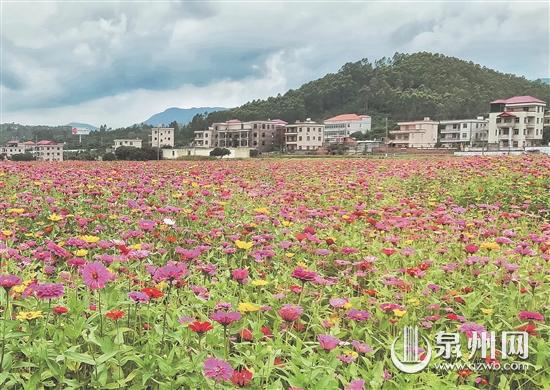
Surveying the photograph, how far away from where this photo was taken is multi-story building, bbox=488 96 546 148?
63.1 m

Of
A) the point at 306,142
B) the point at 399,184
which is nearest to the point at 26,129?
the point at 306,142

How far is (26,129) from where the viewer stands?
181750mm

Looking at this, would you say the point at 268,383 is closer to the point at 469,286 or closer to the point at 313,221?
the point at 469,286

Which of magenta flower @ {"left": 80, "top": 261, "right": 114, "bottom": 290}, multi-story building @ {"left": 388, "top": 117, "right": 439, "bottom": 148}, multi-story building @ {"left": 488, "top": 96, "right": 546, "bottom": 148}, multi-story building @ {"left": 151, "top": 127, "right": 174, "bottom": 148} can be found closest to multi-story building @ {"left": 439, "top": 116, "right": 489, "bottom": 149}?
multi-story building @ {"left": 388, "top": 117, "right": 439, "bottom": 148}

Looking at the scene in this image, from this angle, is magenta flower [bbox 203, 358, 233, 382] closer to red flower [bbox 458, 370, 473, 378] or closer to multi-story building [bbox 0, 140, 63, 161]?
red flower [bbox 458, 370, 473, 378]

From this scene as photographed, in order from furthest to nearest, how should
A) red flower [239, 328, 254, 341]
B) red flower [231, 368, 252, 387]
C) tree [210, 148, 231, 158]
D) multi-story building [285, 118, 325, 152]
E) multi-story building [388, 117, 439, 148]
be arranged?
multi-story building [285, 118, 325, 152] < multi-story building [388, 117, 439, 148] < tree [210, 148, 231, 158] < red flower [239, 328, 254, 341] < red flower [231, 368, 252, 387]

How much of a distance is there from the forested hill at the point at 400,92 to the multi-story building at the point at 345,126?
301 inches

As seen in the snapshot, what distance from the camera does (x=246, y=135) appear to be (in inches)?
3307

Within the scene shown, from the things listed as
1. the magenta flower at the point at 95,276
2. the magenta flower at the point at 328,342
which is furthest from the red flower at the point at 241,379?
the magenta flower at the point at 95,276

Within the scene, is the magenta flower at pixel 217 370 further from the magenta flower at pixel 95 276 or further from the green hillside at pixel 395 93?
the green hillside at pixel 395 93

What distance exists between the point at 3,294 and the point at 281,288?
143cm

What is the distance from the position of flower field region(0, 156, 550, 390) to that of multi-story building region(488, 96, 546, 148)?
65.1 m

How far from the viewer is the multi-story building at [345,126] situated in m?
86.1

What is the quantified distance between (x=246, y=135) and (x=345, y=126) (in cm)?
1749
